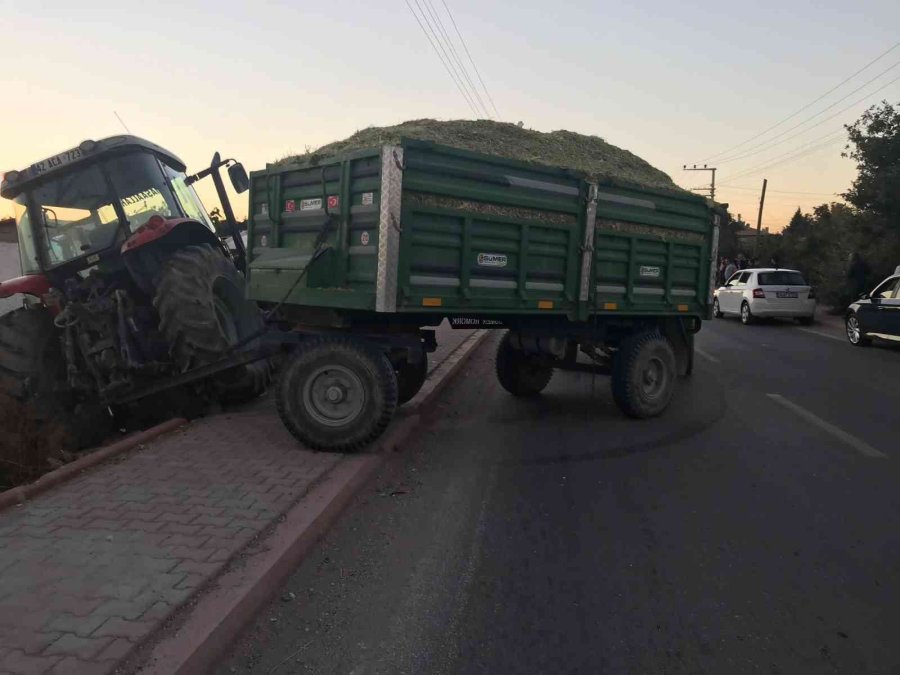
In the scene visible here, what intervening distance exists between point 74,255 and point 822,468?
713 centimetres

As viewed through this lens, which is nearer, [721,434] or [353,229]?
[353,229]

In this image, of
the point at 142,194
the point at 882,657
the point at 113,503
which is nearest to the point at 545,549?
the point at 882,657

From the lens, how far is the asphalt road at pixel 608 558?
3.27m

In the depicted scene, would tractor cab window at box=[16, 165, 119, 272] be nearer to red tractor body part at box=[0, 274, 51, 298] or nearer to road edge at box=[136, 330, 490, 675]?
red tractor body part at box=[0, 274, 51, 298]

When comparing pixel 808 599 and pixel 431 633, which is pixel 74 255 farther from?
pixel 808 599

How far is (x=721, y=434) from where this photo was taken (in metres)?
7.32

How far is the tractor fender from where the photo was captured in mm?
6605

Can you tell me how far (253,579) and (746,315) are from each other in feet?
66.1

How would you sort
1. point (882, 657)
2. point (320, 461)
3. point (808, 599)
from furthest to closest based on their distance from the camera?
point (320, 461), point (808, 599), point (882, 657)

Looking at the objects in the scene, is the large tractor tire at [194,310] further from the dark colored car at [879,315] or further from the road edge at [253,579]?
the dark colored car at [879,315]

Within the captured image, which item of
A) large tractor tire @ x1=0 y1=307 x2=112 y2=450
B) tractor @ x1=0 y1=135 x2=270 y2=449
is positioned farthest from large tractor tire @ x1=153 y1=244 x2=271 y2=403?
large tractor tire @ x1=0 y1=307 x2=112 y2=450

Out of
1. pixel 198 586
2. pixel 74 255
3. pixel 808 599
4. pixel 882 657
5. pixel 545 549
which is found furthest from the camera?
pixel 74 255

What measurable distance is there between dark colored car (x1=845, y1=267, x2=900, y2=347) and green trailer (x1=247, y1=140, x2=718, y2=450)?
8836 mm

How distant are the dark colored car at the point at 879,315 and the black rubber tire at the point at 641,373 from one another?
8.66 metres
